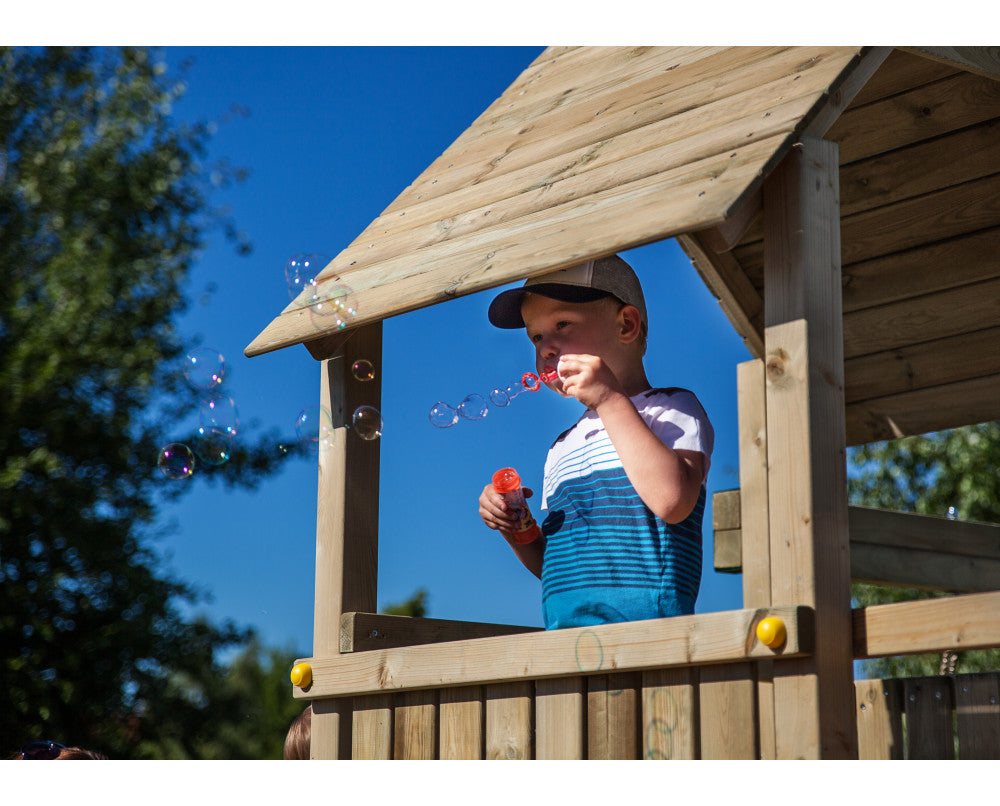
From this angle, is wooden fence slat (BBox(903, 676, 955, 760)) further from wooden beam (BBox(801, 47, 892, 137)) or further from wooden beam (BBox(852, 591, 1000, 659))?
wooden beam (BBox(801, 47, 892, 137))

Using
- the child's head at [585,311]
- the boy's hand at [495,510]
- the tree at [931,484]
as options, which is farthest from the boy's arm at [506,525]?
the tree at [931,484]

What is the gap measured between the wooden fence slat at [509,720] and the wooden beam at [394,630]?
551mm

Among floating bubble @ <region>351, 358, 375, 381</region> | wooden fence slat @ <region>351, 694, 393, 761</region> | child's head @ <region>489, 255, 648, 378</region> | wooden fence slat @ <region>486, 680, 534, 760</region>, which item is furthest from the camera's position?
floating bubble @ <region>351, 358, 375, 381</region>

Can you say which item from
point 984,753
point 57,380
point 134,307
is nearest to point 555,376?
point 984,753

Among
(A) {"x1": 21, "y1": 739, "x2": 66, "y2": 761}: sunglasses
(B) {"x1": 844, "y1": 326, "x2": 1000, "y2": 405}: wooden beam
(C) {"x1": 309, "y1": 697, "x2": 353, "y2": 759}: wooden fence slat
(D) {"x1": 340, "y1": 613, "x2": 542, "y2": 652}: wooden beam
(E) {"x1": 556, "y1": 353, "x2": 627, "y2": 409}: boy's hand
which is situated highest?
(B) {"x1": 844, "y1": 326, "x2": 1000, "y2": 405}: wooden beam

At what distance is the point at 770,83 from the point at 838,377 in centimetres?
83

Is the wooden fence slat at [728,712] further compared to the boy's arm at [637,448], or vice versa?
the boy's arm at [637,448]

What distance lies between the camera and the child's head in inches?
145

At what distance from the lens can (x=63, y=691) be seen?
1284 centimetres

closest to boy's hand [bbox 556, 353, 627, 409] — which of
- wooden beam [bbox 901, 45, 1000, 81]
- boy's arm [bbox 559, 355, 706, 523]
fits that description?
boy's arm [bbox 559, 355, 706, 523]

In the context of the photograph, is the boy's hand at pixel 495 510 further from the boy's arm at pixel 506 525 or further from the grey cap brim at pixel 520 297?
the grey cap brim at pixel 520 297

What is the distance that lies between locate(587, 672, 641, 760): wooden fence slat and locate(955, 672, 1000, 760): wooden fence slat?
3.31 ft

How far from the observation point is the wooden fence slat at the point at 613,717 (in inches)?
115

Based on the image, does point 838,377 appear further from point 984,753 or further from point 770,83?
point 984,753
